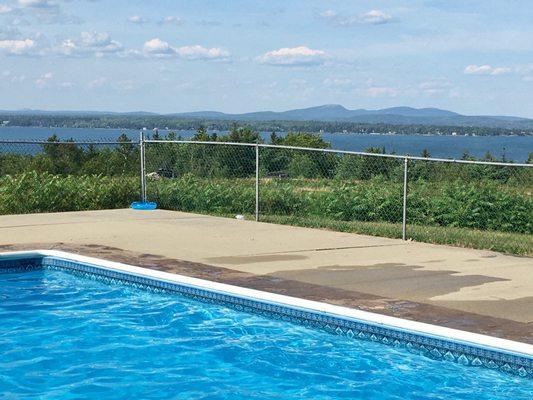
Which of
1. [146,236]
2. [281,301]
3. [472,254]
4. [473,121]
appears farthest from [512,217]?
[473,121]

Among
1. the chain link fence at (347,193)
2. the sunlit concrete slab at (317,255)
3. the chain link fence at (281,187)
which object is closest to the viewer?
the sunlit concrete slab at (317,255)

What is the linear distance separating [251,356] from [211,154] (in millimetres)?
9793

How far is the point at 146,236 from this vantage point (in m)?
10.2

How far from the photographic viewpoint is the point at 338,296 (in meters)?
6.75

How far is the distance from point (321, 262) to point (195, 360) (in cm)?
267

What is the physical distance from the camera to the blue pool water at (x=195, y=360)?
17.6 ft

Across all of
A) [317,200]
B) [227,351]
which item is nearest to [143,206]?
[317,200]

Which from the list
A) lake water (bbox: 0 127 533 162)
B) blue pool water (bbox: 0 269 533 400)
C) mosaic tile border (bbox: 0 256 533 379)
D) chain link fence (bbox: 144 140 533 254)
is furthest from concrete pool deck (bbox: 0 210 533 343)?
lake water (bbox: 0 127 533 162)

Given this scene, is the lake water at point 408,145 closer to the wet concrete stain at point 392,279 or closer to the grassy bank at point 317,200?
the grassy bank at point 317,200

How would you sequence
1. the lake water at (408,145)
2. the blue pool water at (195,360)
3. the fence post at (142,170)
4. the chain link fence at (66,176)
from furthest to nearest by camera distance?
1. the lake water at (408,145)
2. the fence post at (142,170)
3. the chain link fence at (66,176)
4. the blue pool water at (195,360)

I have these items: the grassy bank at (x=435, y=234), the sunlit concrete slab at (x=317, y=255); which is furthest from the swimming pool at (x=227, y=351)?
the grassy bank at (x=435, y=234)

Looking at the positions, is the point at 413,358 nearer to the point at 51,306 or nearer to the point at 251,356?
the point at 251,356

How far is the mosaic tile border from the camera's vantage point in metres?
5.38

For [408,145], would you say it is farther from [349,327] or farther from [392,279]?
[349,327]
